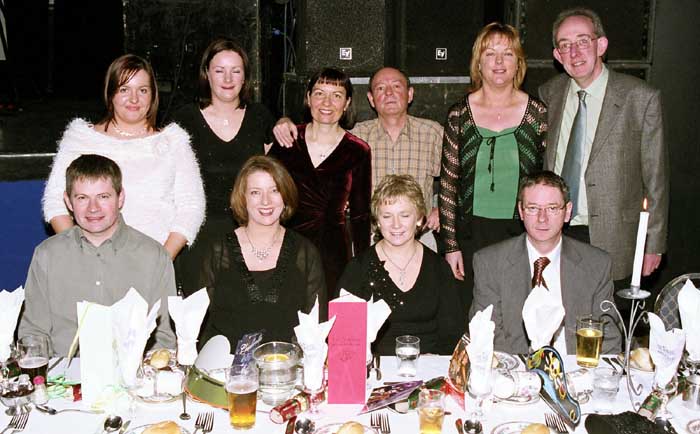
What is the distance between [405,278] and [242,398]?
4.05 ft

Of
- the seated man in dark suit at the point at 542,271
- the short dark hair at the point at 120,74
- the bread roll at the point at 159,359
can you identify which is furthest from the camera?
the short dark hair at the point at 120,74

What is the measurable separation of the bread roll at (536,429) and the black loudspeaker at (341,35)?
2.99 meters

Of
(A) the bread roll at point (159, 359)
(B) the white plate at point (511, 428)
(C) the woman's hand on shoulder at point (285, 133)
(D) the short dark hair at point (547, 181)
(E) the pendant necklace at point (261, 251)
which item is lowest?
(B) the white plate at point (511, 428)

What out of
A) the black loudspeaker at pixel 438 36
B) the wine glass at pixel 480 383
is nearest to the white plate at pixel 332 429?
the wine glass at pixel 480 383

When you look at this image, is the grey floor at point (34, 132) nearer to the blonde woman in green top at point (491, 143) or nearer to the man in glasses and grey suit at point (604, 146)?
the blonde woman in green top at point (491, 143)

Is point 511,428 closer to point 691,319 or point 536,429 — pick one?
point 536,429

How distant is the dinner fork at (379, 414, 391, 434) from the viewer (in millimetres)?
1911

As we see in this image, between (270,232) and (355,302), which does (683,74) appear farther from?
(355,302)

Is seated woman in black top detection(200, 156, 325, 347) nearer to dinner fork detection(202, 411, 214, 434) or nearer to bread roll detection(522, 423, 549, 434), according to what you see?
dinner fork detection(202, 411, 214, 434)

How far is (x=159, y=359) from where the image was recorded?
2.27m

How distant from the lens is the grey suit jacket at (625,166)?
333cm

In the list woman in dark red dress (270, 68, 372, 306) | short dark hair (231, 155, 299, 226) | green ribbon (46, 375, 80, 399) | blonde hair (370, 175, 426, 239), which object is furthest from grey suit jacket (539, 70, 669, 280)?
green ribbon (46, 375, 80, 399)

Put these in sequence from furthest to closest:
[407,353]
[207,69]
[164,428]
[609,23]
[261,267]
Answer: [609,23], [207,69], [261,267], [407,353], [164,428]

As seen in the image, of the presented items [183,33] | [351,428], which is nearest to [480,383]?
[351,428]
